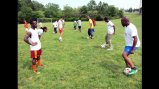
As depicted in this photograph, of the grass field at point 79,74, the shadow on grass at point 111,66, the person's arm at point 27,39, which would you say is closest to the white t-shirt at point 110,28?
the grass field at point 79,74

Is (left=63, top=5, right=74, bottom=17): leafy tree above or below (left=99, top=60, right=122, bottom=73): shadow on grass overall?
above

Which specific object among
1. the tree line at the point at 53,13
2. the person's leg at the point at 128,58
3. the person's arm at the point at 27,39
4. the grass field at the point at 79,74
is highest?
the tree line at the point at 53,13

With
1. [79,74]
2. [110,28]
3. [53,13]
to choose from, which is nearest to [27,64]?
[79,74]

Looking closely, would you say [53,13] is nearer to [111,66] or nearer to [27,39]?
[111,66]

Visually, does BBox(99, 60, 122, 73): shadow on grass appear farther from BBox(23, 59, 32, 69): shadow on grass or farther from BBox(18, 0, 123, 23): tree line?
BBox(18, 0, 123, 23): tree line

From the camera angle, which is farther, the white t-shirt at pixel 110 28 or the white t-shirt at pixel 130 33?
the white t-shirt at pixel 110 28

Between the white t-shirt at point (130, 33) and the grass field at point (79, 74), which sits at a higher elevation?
the white t-shirt at point (130, 33)

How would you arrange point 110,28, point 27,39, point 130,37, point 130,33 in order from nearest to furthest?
point 130,33 < point 130,37 < point 27,39 < point 110,28

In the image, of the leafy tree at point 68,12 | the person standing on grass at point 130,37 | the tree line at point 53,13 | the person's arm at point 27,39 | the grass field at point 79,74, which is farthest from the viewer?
the leafy tree at point 68,12

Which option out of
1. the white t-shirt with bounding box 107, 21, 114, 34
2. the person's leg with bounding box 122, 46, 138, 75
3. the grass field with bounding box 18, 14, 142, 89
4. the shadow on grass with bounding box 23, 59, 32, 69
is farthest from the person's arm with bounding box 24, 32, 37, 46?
the white t-shirt with bounding box 107, 21, 114, 34

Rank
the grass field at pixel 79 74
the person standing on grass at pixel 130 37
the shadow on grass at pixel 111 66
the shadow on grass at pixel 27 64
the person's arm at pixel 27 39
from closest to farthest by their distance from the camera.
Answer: the grass field at pixel 79 74, the person standing on grass at pixel 130 37, the person's arm at pixel 27 39, the shadow on grass at pixel 111 66, the shadow on grass at pixel 27 64

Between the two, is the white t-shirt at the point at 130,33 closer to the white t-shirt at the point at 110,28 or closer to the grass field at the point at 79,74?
the grass field at the point at 79,74
